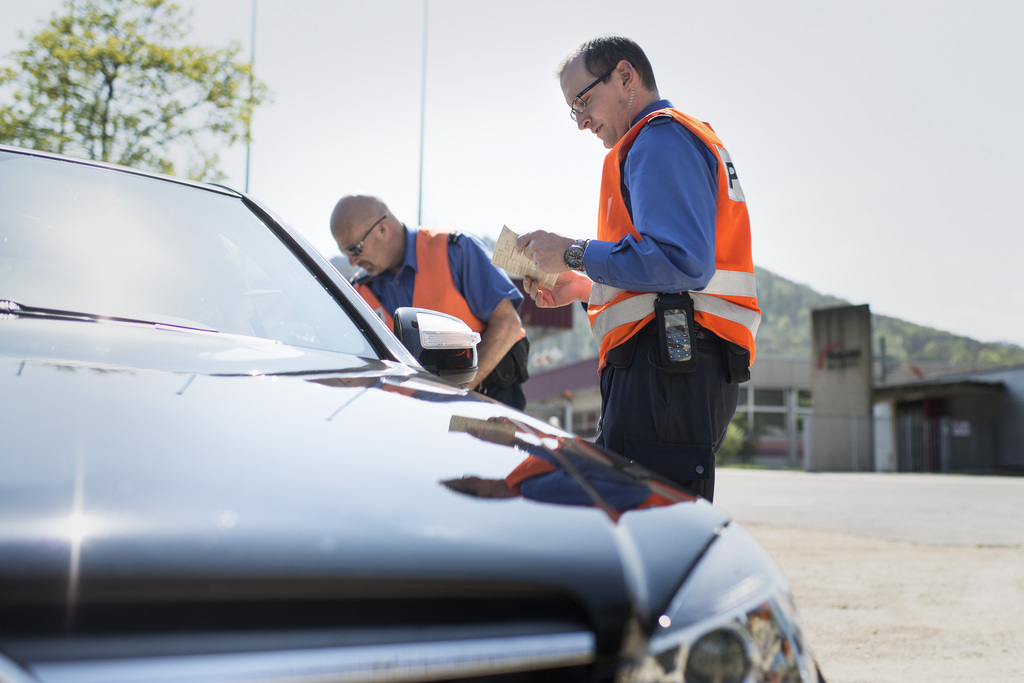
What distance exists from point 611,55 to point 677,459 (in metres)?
1.21

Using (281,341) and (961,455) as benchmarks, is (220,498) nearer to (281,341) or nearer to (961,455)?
(281,341)

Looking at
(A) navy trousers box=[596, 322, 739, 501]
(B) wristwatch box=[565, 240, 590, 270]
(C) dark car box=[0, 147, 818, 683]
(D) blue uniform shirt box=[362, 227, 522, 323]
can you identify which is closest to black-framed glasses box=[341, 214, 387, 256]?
(D) blue uniform shirt box=[362, 227, 522, 323]

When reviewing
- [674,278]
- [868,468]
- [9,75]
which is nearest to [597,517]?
[674,278]

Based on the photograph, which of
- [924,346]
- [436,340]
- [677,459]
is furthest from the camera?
[924,346]

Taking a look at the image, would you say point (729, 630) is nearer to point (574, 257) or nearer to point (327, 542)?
A: point (327, 542)

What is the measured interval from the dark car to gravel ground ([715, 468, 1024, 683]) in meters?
2.56

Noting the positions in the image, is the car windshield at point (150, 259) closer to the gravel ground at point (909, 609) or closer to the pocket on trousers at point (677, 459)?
the pocket on trousers at point (677, 459)

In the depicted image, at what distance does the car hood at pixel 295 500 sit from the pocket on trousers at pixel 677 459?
93 cm

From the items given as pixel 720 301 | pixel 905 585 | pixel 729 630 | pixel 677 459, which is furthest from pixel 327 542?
pixel 905 585

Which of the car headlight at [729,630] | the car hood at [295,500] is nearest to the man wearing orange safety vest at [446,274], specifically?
the car hood at [295,500]

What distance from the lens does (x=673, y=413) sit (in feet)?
7.36

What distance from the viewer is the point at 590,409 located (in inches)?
1834

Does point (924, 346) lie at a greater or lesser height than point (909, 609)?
greater

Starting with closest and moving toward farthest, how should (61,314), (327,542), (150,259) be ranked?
(327,542)
(61,314)
(150,259)
